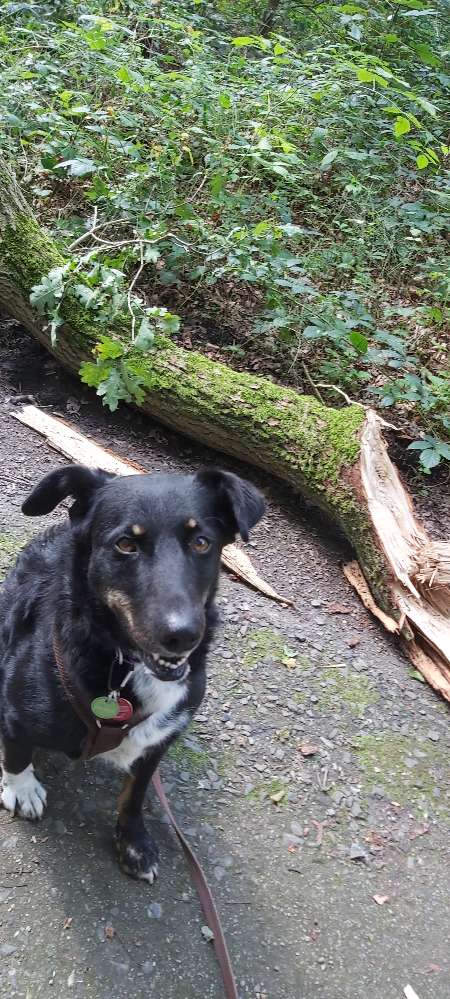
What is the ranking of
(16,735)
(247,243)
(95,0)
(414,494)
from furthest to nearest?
(95,0), (247,243), (414,494), (16,735)

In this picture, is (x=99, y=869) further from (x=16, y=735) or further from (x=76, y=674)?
(x=76, y=674)

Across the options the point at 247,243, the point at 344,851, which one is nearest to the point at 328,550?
the point at 344,851

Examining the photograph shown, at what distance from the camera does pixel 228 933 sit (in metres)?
2.89

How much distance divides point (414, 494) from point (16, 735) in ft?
12.0

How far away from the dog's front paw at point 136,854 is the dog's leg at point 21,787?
0.35 m

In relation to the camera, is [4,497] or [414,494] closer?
[4,497]

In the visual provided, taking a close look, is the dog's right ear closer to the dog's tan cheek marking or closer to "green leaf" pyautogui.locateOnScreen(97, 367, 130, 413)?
the dog's tan cheek marking

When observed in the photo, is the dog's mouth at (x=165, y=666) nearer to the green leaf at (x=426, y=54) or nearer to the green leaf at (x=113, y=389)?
the green leaf at (x=113, y=389)

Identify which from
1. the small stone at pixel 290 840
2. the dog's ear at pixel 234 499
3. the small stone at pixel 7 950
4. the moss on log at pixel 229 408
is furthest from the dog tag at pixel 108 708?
the moss on log at pixel 229 408

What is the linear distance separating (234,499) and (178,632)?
0.56m

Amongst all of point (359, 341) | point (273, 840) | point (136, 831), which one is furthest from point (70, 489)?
point (359, 341)

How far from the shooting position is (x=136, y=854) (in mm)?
2893

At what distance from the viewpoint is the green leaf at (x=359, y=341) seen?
5.59 metres

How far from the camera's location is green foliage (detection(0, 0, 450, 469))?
5.74 metres
